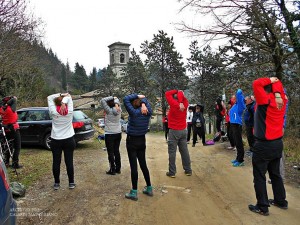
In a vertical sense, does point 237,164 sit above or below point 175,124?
below

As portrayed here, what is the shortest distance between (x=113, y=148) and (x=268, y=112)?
336 centimetres

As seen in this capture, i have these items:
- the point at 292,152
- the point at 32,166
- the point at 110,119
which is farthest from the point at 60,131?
the point at 292,152

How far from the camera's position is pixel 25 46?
12070mm

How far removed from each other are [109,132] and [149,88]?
3135 centimetres

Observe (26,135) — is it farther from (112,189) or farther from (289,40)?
(289,40)

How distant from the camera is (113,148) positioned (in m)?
6.06

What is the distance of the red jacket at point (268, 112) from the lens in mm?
3998

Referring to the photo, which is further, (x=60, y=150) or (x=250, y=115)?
(x=250, y=115)

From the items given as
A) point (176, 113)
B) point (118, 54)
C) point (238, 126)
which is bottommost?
point (238, 126)

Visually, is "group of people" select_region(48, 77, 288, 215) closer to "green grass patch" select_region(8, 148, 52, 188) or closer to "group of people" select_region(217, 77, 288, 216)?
Answer: "group of people" select_region(217, 77, 288, 216)

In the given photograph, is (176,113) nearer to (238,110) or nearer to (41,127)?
(238,110)

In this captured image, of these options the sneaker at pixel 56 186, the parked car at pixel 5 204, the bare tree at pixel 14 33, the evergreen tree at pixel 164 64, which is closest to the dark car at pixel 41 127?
the bare tree at pixel 14 33

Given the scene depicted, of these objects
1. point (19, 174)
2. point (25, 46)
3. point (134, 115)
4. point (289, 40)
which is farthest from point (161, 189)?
point (25, 46)

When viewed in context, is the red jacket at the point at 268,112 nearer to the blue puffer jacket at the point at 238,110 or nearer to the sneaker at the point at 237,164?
the blue puffer jacket at the point at 238,110
